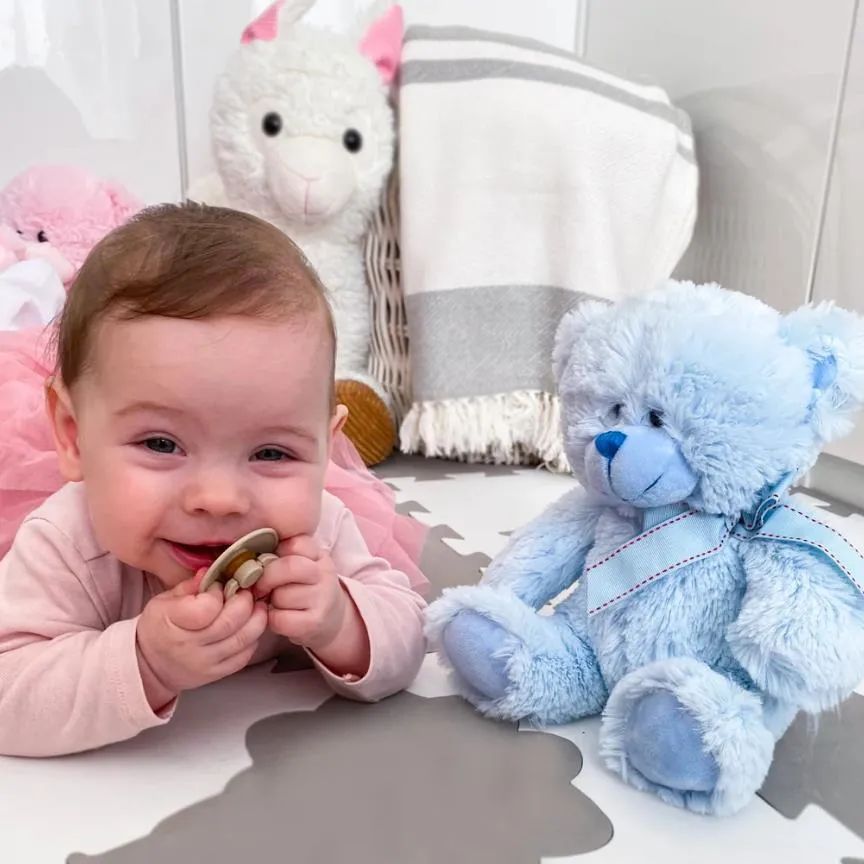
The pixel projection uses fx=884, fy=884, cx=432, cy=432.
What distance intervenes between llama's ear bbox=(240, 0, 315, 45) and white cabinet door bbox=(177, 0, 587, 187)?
337mm

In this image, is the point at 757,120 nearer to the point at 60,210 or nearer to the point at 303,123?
the point at 303,123

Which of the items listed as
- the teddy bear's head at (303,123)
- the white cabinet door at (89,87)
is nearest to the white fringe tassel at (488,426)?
the teddy bear's head at (303,123)

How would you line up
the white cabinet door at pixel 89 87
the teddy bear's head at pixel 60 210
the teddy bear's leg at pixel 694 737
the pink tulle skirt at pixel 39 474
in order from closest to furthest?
1. the teddy bear's leg at pixel 694 737
2. the pink tulle skirt at pixel 39 474
3. the teddy bear's head at pixel 60 210
4. the white cabinet door at pixel 89 87

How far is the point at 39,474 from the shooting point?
2.31 ft

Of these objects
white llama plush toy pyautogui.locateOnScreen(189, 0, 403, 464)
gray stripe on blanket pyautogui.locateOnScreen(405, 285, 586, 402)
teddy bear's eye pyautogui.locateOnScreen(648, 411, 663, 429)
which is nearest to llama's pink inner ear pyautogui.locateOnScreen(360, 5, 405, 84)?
white llama plush toy pyautogui.locateOnScreen(189, 0, 403, 464)

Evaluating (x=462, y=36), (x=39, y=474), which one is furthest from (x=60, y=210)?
(x=39, y=474)

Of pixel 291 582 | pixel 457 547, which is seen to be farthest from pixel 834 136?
pixel 291 582

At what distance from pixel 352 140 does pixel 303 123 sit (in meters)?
0.07

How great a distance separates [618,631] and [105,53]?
4.48 ft

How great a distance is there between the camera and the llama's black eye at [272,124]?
111 cm

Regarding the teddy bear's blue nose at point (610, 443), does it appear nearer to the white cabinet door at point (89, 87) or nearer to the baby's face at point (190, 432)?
the baby's face at point (190, 432)

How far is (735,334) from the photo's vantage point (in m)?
0.52

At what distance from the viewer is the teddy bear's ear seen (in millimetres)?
579

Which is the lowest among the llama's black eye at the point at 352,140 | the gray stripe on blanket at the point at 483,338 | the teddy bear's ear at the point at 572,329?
the gray stripe on blanket at the point at 483,338
